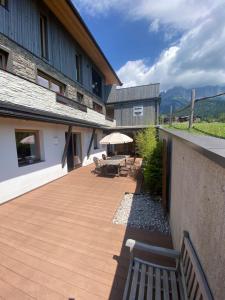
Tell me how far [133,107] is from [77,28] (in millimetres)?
10017

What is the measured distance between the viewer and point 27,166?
6344 mm

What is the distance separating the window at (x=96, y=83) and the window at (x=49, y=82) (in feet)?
18.9

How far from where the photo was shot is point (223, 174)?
3.56 ft

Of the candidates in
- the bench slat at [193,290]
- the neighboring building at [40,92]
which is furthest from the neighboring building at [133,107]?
the bench slat at [193,290]

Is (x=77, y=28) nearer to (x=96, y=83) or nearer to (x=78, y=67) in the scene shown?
(x=78, y=67)

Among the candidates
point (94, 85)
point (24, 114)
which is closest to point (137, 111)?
point (94, 85)

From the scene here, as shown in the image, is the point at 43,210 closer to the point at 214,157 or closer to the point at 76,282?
the point at 76,282

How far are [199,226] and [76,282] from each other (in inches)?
83.4

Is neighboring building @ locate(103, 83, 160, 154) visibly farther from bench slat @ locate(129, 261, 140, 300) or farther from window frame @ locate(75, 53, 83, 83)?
bench slat @ locate(129, 261, 140, 300)

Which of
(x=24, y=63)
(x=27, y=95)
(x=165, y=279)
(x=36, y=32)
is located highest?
(x=36, y=32)

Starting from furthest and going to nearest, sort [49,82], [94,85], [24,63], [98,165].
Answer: [94,85] < [98,165] < [49,82] < [24,63]

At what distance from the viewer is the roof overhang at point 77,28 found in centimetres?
822

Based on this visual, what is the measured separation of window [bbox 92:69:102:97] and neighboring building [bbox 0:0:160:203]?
2.66 m

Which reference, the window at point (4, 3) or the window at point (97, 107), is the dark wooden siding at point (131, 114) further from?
the window at point (4, 3)
